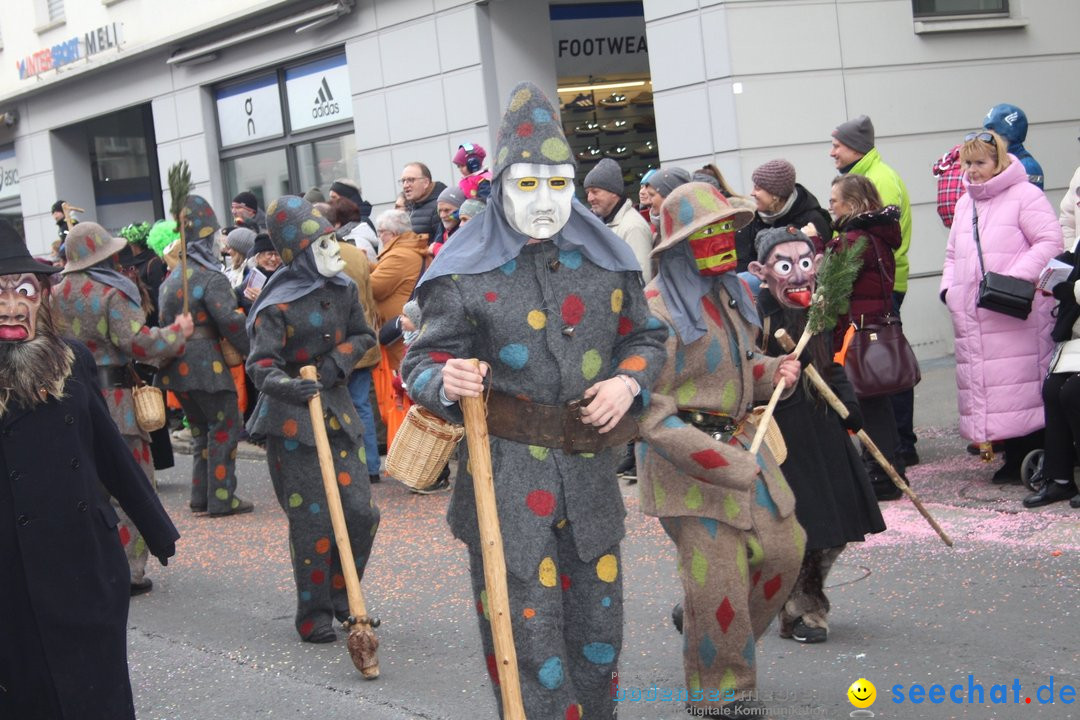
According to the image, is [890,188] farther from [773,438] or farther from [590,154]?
[590,154]

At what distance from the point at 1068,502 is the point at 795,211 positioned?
91.7 inches

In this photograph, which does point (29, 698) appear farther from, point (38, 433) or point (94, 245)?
point (94, 245)

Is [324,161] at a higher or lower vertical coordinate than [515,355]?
higher

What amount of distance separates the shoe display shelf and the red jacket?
6381 millimetres

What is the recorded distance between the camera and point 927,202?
1283 centimetres

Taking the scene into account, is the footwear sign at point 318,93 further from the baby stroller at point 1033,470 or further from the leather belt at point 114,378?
the baby stroller at point 1033,470

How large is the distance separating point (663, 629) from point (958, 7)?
924 cm

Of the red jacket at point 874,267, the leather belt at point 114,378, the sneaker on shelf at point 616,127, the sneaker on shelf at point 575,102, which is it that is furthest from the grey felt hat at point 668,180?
the sneaker on shelf at point 575,102

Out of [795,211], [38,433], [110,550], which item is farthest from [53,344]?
[795,211]

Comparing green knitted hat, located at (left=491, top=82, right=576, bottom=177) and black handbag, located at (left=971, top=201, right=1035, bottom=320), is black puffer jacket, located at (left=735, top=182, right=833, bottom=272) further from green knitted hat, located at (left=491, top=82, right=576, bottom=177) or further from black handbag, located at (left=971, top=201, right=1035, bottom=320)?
green knitted hat, located at (left=491, top=82, right=576, bottom=177)

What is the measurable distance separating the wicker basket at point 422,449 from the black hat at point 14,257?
119 cm

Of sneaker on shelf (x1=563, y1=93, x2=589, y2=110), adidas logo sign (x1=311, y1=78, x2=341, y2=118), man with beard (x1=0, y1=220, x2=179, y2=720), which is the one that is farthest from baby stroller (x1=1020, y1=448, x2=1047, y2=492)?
adidas logo sign (x1=311, y1=78, x2=341, y2=118)

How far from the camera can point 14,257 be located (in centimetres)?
425

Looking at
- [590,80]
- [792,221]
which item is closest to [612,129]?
[590,80]
